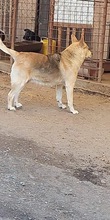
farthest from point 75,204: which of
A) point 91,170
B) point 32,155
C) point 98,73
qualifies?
point 98,73

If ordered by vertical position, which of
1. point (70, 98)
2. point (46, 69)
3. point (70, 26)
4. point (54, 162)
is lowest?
point (54, 162)

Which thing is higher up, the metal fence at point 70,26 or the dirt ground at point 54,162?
the metal fence at point 70,26

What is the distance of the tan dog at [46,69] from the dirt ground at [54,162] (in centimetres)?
29

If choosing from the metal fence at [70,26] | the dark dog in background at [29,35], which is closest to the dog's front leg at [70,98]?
the metal fence at [70,26]

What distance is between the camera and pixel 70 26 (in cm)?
974

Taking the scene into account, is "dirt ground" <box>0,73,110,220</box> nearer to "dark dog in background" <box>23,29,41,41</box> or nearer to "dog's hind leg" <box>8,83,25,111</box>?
"dog's hind leg" <box>8,83,25,111</box>

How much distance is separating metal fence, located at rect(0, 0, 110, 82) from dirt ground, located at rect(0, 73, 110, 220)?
138 cm

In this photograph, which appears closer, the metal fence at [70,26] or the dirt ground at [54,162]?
the dirt ground at [54,162]

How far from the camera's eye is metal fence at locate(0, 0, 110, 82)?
9.57m

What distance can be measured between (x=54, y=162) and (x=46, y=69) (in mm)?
2469

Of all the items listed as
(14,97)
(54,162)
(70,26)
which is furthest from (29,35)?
(54,162)

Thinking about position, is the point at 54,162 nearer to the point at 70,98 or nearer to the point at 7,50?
the point at 70,98

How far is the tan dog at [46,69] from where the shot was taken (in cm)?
754

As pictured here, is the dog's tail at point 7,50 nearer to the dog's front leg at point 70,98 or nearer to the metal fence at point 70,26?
the dog's front leg at point 70,98
